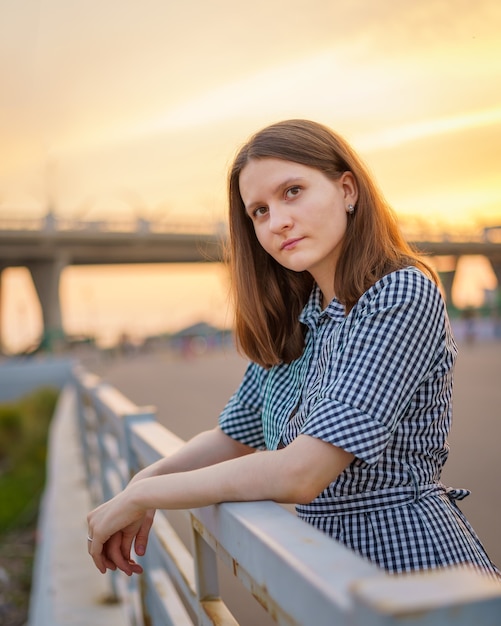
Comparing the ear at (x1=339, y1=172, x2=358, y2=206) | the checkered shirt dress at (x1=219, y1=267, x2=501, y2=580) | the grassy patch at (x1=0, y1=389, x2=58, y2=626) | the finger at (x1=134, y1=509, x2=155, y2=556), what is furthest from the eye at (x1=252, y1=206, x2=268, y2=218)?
the grassy patch at (x1=0, y1=389, x2=58, y2=626)

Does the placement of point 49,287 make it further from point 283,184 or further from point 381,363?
point 381,363

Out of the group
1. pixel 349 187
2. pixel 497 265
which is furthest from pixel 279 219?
pixel 497 265

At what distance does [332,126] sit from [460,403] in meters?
6.11

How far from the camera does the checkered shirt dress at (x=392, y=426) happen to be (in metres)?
1.26

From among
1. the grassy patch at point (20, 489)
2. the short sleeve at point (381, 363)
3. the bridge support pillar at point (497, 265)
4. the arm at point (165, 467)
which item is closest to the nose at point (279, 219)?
the short sleeve at point (381, 363)

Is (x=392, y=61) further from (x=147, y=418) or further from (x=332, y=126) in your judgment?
(x=147, y=418)

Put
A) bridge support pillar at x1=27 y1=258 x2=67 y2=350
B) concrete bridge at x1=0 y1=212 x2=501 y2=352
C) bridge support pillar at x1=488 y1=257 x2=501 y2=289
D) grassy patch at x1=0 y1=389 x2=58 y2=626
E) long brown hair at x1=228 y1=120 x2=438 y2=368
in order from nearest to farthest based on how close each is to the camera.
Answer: long brown hair at x1=228 y1=120 x2=438 y2=368, grassy patch at x1=0 y1=389 x2=58 y2=626, concrete bridge at x1=0 y1=212 x2=501 y2=352, bridge support pillar at x1=27 y1=258 x2=67 y2=350, bridge support pillar at x1=488 y1=257 x2=501 y2=289

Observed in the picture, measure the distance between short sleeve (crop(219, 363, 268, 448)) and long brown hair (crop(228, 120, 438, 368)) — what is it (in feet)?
0.29

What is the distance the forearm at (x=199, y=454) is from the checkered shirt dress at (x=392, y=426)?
38 cm

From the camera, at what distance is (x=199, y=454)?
1.82m

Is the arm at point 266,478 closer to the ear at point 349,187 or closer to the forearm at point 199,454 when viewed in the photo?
the forearm at point 199,454

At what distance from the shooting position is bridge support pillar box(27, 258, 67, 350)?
33094 millimetres

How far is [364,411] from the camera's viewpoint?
125 centimetres

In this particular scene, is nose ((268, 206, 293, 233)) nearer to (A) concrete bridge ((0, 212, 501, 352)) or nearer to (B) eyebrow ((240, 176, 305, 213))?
(B) eyebrow ((240, 176, 305, 213))
